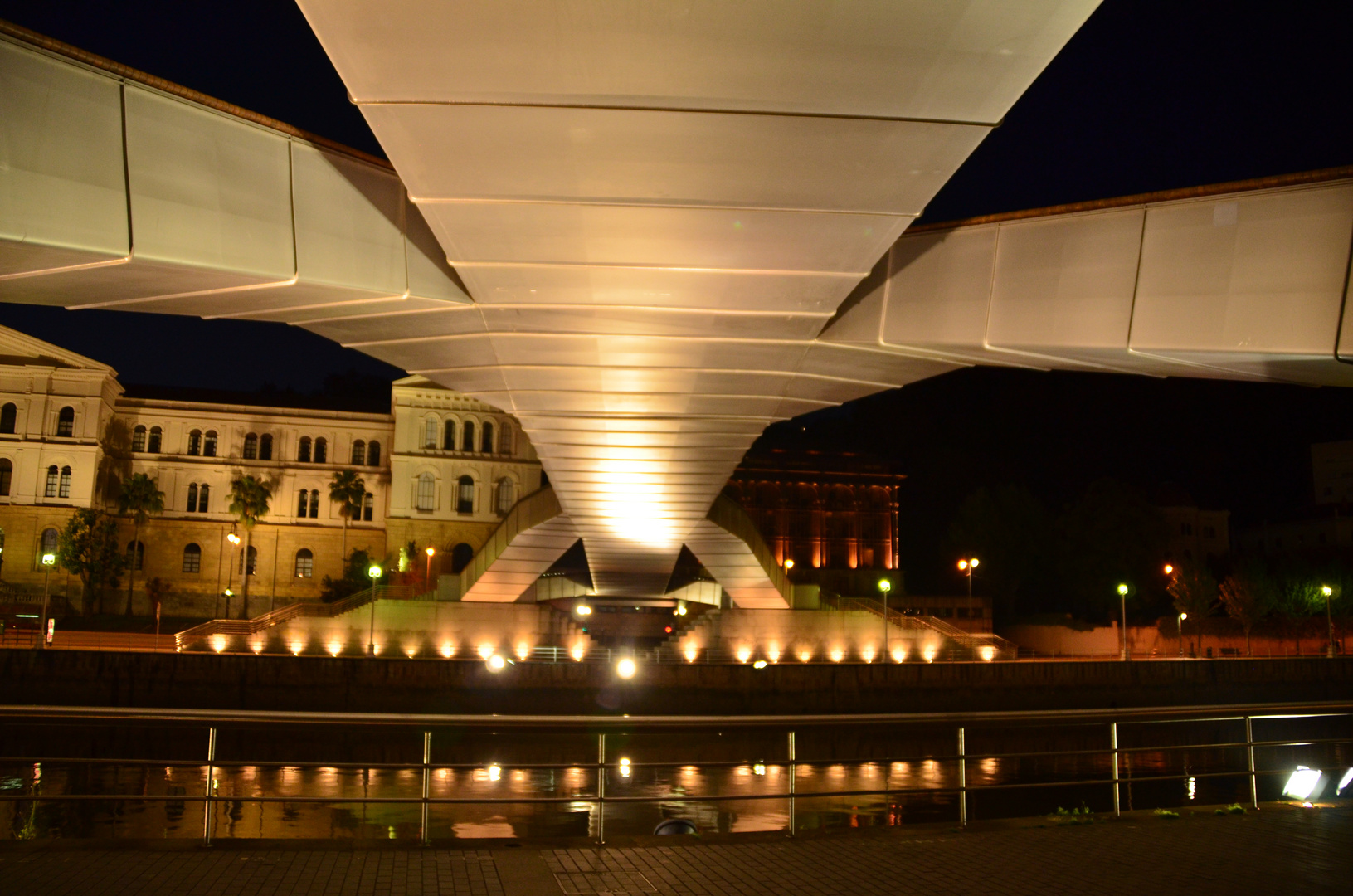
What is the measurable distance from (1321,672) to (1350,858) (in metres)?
44.2

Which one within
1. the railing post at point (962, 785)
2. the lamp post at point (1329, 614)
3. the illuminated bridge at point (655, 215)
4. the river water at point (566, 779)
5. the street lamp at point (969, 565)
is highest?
the illuminated bridge at point (655, 215)

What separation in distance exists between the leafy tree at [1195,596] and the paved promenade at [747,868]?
56.9 meters

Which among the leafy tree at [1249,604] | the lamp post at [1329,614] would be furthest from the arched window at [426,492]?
the lamp post at [1329,614]

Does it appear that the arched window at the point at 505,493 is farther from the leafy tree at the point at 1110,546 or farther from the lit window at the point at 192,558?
the leafy tree at the point at 1110,546

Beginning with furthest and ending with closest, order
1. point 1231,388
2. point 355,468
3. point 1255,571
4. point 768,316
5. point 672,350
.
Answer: point 1231,388 < point 355,468 < point 1255,571 < point 672,350 < point 768,316

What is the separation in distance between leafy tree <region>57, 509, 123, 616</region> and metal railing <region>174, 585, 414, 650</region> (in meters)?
17.0

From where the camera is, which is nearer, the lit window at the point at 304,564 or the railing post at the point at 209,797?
the railing post at the point at 209,797

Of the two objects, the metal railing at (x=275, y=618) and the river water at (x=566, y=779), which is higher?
the metal railing at (x=275, y=618)

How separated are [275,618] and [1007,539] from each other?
4971cm

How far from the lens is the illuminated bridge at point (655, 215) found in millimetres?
6289

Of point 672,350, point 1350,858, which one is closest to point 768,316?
point 672,350

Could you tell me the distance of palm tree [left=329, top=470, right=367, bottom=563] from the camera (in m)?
70.8

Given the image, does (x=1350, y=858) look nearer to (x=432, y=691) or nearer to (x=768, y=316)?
(x=768, y=316)

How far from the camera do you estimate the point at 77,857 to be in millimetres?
6320
